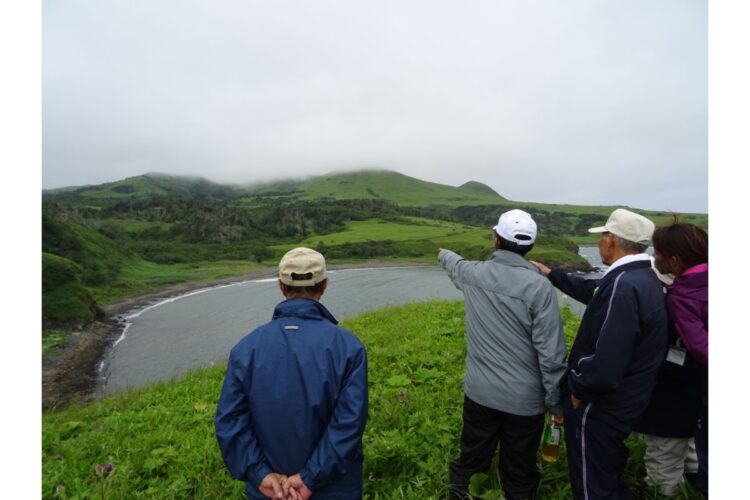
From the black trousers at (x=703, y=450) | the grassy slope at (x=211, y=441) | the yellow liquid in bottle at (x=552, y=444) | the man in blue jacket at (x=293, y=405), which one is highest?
the man in blue jacket at (x=293, y=405)

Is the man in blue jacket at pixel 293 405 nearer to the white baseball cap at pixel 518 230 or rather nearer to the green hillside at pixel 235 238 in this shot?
the white baseball cap at pixel 518 230

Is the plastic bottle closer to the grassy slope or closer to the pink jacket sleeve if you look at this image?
the grassy slope

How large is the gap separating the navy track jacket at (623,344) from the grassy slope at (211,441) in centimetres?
145

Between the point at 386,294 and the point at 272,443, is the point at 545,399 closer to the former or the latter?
the point at 272,443

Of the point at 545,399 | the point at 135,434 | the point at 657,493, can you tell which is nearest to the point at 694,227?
the point at 545,399

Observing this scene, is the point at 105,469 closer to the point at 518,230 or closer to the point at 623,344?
the point at 518,230

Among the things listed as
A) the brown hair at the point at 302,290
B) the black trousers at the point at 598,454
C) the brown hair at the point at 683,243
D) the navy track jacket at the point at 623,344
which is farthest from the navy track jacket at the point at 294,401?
the brown hair at the point at 683,243

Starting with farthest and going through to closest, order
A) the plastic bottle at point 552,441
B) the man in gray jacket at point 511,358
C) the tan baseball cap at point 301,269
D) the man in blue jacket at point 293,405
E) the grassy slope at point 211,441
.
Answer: the grassy slope at point 211,441 < the plastic bottle at point 552,441 < the man in gray jacket at point 511,358 < the tan baseball cap at point 301,269 < the man in blue jacket at point 293,405

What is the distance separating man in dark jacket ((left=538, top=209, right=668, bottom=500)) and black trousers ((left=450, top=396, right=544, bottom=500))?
0.35m

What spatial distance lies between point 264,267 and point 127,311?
1607 inches

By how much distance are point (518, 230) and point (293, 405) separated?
224cm

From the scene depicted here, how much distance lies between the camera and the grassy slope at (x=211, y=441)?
4309 millimetres

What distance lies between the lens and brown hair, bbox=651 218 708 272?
9.45ft

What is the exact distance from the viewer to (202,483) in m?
4.59
